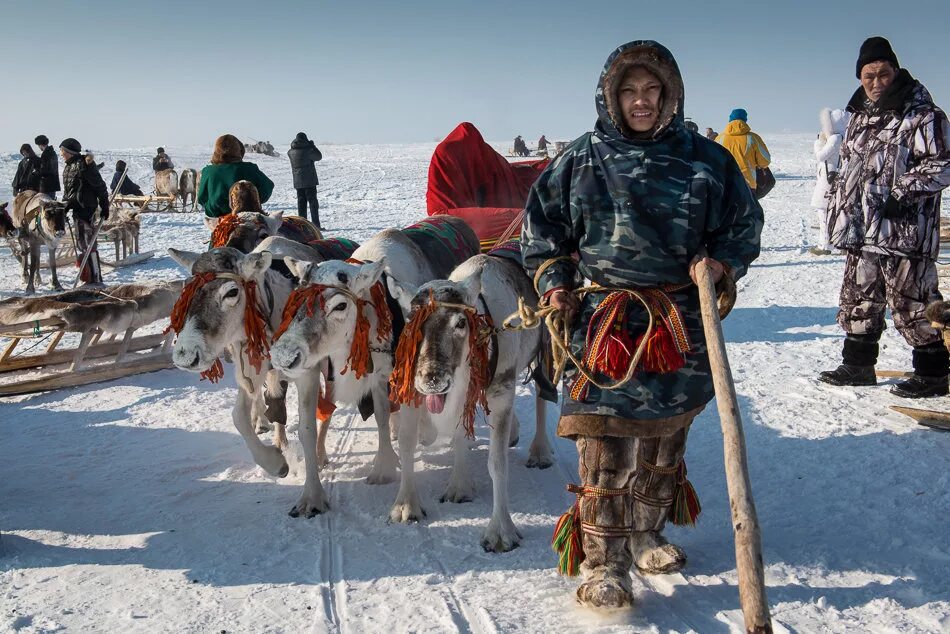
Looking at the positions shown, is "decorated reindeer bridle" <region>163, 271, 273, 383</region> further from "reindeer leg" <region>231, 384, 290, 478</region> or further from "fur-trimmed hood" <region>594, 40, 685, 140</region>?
"fur-trimmed hood" <region>594, 40, 685, 140</region>

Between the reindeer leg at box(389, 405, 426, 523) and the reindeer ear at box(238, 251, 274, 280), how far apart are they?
3.71 feet

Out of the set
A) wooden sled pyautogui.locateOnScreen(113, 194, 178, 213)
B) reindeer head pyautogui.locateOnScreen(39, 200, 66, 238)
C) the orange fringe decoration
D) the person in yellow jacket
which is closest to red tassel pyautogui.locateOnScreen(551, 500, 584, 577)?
the orange fringe decoration

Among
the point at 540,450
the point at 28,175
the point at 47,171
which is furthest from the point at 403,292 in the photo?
the point at 28,175

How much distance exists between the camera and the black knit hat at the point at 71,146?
11.0 m

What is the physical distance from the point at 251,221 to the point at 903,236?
456cm

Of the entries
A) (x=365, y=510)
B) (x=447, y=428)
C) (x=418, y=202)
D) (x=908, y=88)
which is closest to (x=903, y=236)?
(x=908, y=88)

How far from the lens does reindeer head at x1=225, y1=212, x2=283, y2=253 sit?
17.5ft

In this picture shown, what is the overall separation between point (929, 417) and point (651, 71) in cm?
337

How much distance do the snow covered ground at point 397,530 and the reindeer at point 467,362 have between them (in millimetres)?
274

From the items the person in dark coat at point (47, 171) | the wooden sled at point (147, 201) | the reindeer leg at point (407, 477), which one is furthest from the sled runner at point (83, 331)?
the wooden sled at point (147, 201)

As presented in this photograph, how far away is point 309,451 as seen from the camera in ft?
14.2

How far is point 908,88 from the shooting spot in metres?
5.11

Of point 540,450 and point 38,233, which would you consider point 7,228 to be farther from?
point 540,450

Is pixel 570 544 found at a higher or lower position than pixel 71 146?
lower
